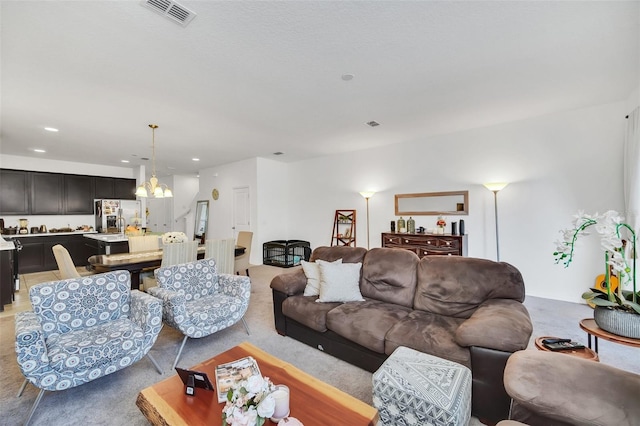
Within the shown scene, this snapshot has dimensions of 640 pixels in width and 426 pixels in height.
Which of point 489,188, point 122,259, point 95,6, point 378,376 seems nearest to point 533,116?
point 489,188

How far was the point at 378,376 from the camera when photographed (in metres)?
1.56

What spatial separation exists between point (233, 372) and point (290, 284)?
135cm

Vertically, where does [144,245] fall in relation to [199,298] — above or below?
above

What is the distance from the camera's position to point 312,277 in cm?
296

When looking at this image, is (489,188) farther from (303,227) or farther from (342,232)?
(303,227)

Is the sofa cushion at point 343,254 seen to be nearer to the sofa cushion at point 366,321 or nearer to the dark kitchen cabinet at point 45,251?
the sofa cushion at point 366,321

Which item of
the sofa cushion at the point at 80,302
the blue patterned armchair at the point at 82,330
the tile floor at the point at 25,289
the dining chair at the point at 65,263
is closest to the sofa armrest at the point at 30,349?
the blue patterned armchair at the point at 82,330

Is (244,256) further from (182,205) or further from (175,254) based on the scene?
(182,205)

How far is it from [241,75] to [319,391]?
9.07 ft

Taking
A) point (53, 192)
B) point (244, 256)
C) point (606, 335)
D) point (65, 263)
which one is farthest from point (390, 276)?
point (53, 192)

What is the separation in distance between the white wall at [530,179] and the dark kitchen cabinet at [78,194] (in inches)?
286

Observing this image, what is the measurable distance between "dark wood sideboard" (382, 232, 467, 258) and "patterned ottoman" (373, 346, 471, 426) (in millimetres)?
3286

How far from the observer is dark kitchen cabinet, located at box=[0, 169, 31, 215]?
5852 mm

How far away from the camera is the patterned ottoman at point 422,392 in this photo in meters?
1.37
